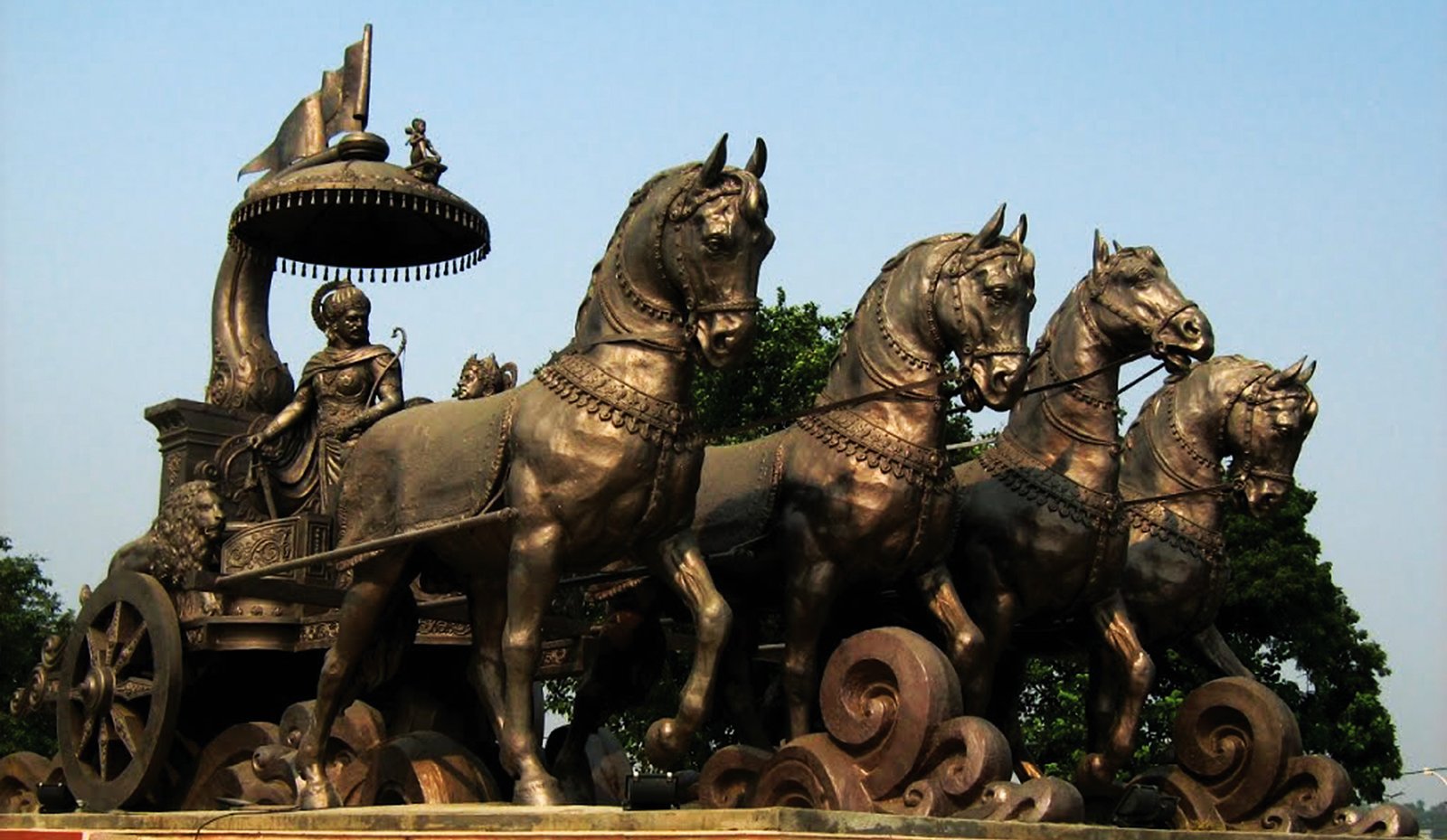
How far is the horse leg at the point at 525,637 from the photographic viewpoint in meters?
8.59

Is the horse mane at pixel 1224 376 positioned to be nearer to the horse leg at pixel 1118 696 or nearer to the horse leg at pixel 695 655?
the horse leg at pixel 1118 696

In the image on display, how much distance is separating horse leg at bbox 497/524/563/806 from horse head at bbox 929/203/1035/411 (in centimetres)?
215

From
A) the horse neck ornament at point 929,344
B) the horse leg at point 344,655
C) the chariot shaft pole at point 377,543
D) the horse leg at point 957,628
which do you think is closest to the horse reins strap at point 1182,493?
the horse leg at point 957,628

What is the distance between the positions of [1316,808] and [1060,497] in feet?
6.61

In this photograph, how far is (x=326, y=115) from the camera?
1316 centimetres

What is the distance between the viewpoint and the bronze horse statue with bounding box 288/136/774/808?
8.52 metres

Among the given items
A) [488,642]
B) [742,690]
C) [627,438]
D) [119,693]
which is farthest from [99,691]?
[627,438]

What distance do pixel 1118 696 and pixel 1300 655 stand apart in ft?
45.9

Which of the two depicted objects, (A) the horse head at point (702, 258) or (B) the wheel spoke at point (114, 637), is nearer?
(A) the horse head at point (702, 258)

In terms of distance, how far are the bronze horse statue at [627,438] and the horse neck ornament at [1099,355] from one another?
261 centimetres

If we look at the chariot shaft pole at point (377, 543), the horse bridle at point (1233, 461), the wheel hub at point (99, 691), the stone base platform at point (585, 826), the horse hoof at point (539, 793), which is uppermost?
the horse bridle at point (1233, 461)

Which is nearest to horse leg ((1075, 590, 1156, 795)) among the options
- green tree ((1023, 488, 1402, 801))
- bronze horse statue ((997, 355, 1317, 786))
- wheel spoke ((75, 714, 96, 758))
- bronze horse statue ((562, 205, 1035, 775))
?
bronze horse statue ((997, 355, 1317, 786))

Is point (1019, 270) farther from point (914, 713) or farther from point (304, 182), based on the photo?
point (304, 182)

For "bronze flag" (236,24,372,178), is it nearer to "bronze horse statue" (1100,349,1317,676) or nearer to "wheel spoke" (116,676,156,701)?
"wheel spoke" (116,676,156,701)
